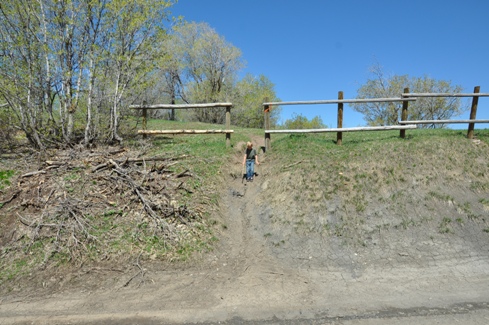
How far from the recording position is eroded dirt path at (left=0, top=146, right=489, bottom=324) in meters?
5.04

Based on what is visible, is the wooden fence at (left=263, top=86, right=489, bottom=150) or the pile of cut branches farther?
the wooden fence at (left=263, top=86, right=489, bottom=150)

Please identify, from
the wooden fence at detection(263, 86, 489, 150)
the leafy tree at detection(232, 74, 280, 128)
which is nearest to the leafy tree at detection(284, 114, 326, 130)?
the leafy tree at detection(232, 74, 280, 128)

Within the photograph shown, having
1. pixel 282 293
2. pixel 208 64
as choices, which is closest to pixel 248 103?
pixel 208 64

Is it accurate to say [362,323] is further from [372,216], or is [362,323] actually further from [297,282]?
[372,216]

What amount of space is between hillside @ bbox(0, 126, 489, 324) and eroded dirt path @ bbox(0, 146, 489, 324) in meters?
0.03

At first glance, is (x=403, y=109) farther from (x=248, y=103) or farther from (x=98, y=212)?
(x=248, y=103)

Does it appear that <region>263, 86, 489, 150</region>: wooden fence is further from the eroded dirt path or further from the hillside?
the eroded dirt path

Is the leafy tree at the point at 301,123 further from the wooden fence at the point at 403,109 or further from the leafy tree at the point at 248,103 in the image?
the wooden fence at the point at 403,109

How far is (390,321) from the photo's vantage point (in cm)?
482

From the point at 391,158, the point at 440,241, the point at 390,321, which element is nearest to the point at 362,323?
the point at 390,321

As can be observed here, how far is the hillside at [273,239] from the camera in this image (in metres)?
5.49

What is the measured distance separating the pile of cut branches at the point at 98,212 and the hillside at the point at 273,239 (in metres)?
0.04

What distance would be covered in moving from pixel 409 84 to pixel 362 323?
30.6 meters

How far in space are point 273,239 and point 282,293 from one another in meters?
1.98
